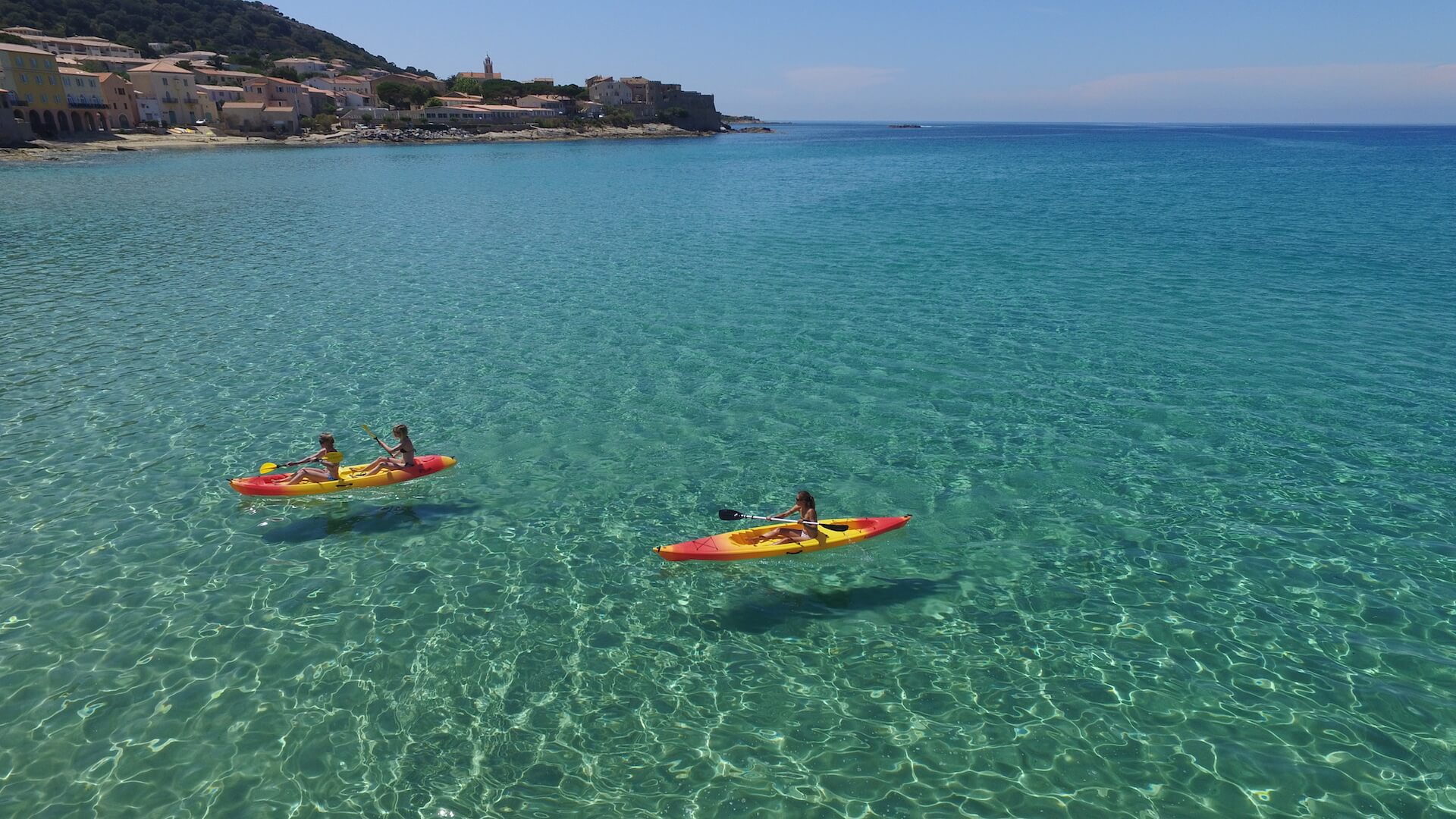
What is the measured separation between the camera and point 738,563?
1359 centimetres

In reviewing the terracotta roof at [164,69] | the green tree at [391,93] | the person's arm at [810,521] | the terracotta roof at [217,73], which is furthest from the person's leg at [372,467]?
the green tree at [391,93]

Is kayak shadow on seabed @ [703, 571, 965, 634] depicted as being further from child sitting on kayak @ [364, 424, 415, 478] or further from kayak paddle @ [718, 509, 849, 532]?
child sitting on kayak @ [364, 424, 415, 478]

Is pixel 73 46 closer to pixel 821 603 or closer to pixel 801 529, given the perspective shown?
pixel 801 529

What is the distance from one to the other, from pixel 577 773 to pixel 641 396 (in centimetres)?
1217

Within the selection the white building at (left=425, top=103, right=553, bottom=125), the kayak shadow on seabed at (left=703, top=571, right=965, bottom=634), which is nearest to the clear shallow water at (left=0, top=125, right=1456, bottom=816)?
the kayak shadow on seabed at (left=703, top=571, right=965, bottom=634)

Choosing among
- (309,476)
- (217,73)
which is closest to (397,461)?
(309,476)

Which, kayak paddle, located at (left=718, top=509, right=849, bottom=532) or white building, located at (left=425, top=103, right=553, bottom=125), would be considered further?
white building, located at (left=425, top=103, right=553, bottom=125)

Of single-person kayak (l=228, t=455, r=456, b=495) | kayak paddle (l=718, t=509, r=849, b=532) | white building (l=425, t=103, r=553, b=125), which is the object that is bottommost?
single-person kayak (l=228, t=455, r=456, b=495)

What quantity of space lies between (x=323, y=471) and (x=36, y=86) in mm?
133431

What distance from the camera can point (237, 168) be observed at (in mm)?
85312

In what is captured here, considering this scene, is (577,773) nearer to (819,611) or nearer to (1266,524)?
(819,611)

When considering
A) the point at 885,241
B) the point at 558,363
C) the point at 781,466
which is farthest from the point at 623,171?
the point at 781,466

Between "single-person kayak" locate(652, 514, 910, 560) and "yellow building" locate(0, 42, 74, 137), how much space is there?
136 meters

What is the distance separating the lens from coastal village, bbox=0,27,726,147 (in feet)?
353
